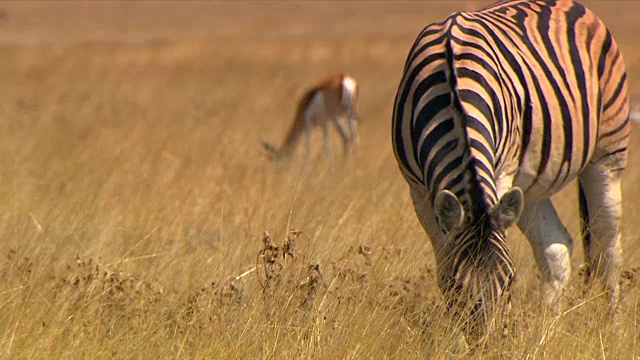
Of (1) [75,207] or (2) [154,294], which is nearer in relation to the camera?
(2) [154,294]

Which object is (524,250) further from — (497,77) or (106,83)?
(106,83)

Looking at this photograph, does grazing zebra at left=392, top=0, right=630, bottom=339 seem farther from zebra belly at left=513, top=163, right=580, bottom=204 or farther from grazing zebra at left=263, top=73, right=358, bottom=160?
grazing zebra at left=263, top=73, right=358, bottom=160

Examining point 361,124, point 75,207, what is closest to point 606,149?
point 75,207

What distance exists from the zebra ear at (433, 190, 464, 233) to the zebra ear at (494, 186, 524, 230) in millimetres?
112

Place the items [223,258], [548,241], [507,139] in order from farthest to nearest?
[548,241] → [223,258] → [507,139]

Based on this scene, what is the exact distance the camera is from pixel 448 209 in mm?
3514

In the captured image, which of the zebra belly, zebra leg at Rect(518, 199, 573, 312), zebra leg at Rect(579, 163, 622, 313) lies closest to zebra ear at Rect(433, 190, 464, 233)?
the zebra belly

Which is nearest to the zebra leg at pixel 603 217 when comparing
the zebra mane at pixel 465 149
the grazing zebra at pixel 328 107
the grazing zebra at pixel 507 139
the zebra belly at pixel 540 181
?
the grazing zebra at pixel 507 139

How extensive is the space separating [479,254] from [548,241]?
1810mm

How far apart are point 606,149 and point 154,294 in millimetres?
2203

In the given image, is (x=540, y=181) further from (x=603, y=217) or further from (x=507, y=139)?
(x=603, y=217)

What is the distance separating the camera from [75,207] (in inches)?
257

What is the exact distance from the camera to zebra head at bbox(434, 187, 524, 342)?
3.45 metres

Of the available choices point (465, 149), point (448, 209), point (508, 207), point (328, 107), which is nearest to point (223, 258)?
point (465, 149)
